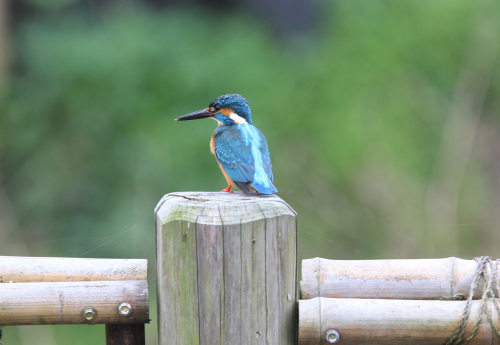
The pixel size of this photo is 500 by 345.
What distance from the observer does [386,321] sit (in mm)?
1736

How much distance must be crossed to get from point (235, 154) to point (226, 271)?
3.09 ft

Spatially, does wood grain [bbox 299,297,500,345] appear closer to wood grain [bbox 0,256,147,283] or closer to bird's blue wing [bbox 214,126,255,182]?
wood grain [bbox 0,256,147,283]

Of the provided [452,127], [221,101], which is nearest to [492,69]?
[452,127]

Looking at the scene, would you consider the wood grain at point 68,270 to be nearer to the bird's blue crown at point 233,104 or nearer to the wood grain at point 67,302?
the wood grain at point 67,302

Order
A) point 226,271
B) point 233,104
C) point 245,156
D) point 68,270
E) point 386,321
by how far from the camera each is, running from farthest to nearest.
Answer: point 233,104 < point 245,156 < point 68,270 < point 386,321 < point 226,271

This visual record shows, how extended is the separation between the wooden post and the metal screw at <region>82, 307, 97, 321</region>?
20 cm

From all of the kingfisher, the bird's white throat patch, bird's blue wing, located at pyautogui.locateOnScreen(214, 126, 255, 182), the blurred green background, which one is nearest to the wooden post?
the kingfisher

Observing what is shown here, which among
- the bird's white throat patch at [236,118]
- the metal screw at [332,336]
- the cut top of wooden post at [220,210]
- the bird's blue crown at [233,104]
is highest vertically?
the bird's blue crown at [233,104]

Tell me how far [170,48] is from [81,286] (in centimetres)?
470

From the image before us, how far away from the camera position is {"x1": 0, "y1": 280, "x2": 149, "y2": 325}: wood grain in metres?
1.78

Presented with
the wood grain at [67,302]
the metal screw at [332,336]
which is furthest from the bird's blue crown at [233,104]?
the metal screw at [332,336]

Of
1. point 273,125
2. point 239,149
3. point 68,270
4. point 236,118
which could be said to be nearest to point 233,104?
point 236,118

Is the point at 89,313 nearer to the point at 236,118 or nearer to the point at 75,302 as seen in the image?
the point at 75,302

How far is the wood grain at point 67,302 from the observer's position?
1777 mm
